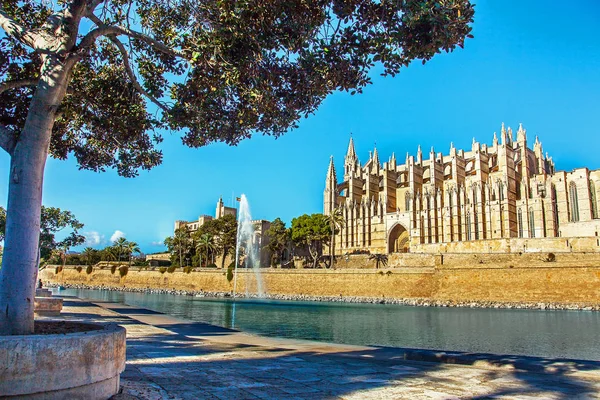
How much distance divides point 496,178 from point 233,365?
5082cm

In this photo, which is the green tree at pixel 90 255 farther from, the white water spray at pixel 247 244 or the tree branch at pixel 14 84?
the tree branch at pixel 14 84

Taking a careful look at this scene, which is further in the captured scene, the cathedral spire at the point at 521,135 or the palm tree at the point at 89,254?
the palm tree at the point at 89,254

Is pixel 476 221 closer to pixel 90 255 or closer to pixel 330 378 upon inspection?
pixel 330 378

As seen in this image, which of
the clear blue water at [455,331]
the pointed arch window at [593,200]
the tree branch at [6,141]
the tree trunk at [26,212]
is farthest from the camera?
the pointed arch window at [593,200]

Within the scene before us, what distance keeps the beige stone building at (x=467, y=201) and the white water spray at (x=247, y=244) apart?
38.4ft

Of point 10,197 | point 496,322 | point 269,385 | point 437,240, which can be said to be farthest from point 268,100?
point 437,240

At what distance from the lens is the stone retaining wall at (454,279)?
3002 centimetres

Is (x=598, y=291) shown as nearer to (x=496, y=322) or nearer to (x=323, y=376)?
(x=496, y=322)

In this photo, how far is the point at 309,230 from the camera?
53.2 metres

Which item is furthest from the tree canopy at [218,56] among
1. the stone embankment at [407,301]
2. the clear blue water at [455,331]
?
the stone embankment at [407,301]

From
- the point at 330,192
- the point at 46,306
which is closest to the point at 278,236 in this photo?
the point at 330,192

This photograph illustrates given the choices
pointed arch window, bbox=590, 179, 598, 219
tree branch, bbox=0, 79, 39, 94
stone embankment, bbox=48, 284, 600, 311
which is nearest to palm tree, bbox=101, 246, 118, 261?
stone embankment, bbox=48, 284, 600, 311

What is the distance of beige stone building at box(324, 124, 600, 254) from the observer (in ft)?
143

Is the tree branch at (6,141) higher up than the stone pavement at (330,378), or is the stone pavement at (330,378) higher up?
the tree branch at (6,141)
